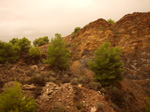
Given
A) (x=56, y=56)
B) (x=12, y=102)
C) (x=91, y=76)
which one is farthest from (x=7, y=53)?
(x=91, y=76)

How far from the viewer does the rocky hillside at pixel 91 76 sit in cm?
672

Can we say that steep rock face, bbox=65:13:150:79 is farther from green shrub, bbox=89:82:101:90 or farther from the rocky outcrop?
the rocky outcrop

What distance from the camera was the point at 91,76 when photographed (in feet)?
37.7

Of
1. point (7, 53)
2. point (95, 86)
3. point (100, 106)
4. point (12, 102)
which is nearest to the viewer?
point (12, 102)

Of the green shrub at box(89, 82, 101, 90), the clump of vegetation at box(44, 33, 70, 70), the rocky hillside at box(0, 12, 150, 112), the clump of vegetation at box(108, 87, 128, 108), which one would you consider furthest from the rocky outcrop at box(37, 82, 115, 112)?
the clump of vegetation at box(44, 33, 70, 70)

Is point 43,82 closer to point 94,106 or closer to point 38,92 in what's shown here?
point 38,92

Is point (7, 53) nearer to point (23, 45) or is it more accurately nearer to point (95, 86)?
point (23, 45)

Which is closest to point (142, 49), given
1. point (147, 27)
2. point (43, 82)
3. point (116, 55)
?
point (147, 27)

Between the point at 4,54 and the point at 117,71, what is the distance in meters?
15.8

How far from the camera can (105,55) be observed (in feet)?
31.5

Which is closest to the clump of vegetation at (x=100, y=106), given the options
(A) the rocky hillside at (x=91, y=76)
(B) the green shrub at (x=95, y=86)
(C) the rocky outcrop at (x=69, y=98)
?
(A) the rocky hillside at (x=91, y=76)

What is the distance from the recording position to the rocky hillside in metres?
6.72

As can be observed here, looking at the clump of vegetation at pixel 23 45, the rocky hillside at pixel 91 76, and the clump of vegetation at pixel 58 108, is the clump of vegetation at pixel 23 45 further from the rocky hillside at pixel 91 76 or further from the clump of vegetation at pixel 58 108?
the clump of vegetation at pixel 58 108

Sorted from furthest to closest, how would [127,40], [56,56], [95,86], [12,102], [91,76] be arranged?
[127,40], [56,56], [91,76], [95,86], [12,102]
